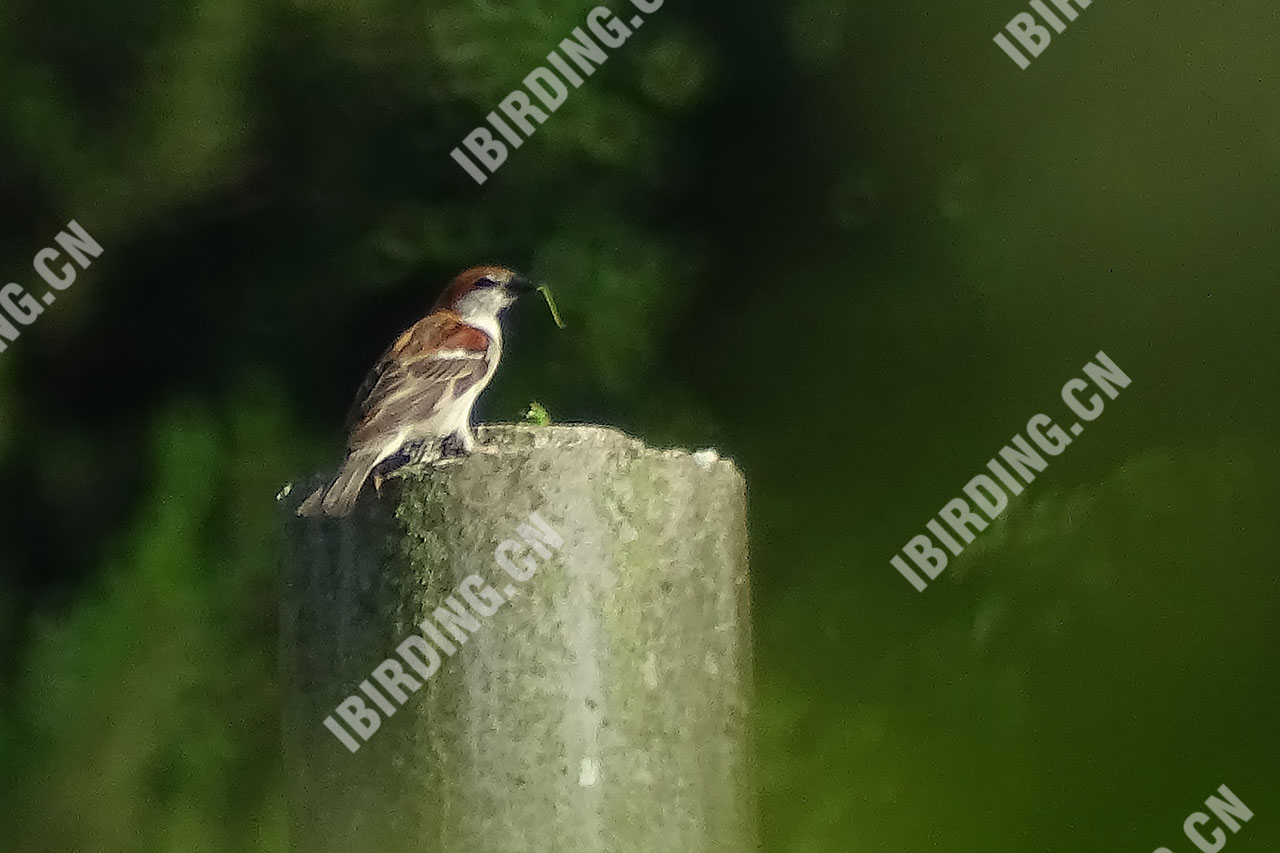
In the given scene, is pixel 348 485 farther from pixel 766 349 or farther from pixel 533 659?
pixel 766 349

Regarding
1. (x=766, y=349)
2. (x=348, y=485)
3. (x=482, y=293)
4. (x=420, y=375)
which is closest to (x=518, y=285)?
(x=482, y=293)

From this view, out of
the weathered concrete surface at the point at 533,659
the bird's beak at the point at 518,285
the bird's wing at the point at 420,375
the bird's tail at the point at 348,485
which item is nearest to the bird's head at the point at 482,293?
the bird's beak at the point at 518,285

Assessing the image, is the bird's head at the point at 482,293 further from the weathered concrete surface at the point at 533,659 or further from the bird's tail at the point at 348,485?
the weathered concrete surface at the point at 533,659

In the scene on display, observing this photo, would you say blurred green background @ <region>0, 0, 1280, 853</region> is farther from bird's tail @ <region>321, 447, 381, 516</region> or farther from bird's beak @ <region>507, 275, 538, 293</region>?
bird's tail @ <region>321, 447, 381, 516</region>

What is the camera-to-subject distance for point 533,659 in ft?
3.89

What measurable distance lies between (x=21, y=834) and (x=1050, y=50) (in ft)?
9.93

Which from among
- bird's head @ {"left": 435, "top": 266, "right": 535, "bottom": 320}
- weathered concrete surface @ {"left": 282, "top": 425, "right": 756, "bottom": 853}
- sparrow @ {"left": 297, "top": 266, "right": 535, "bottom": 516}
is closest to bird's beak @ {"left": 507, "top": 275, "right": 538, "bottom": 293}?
bird's head @ {"left": 435, "top": 266, "right": 535, "bottom": 320}

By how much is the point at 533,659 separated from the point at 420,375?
598 mm

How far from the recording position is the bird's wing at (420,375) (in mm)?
1599

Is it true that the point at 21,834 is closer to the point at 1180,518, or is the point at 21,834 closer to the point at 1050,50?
the point at 1180,518

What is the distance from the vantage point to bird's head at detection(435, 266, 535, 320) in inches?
76.4

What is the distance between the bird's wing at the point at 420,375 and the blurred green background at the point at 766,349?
3.31 ft

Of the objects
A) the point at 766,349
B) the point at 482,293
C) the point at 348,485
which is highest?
the point at 766,349

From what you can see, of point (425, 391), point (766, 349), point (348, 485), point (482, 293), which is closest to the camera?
point (348, 485)
